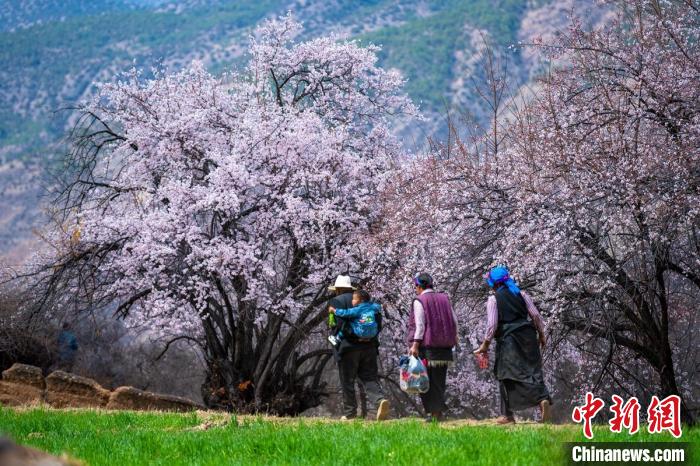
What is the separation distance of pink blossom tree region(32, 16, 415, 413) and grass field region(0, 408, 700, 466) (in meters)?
8.34

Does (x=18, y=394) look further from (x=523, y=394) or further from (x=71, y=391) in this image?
(x=523, y=394)

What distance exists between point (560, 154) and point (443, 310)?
4.61 metres

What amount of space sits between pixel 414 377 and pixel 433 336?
69 centimetres

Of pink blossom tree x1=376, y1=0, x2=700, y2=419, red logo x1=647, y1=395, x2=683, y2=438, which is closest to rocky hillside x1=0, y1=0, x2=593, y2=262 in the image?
pink blossom tree x1=376, y1=0, x2=700, y2=419

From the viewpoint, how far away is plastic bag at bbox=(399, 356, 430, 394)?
12.1 meters

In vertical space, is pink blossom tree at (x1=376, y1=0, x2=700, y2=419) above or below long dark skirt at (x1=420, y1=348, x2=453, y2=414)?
above

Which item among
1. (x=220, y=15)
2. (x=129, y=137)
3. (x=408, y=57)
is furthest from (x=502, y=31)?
(x=129, y=137)

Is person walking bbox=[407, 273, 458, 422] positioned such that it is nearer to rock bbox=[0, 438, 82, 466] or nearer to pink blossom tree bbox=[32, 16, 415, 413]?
pink blossom tree bbox=[32, 16, 415, 413]

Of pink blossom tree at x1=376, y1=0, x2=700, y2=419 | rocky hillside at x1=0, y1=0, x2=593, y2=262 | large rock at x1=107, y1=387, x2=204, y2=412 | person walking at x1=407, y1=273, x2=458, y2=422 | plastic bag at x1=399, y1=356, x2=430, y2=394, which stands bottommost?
large rock at x1=107, y1=387, x2=204, y2=412

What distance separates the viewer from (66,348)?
26297 mm

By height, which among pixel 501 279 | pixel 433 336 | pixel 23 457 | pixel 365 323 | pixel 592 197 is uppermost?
pixel 592 197

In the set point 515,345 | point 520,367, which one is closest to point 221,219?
point 515,345

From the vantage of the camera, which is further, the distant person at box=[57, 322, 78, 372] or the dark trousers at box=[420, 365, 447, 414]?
the distant person at box=[57, 322, 78, 372]

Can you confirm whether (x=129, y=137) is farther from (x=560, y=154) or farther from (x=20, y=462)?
(x=20, y=462)
